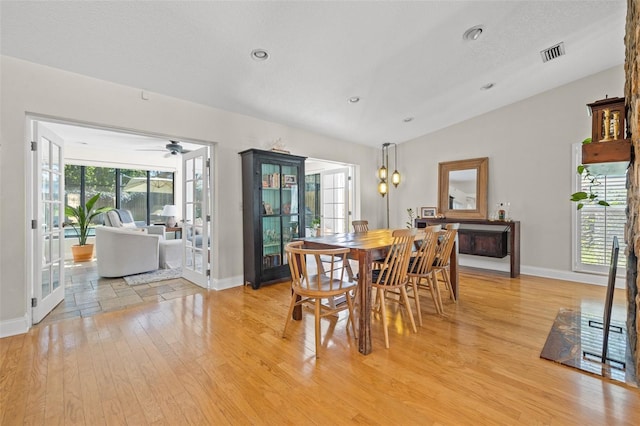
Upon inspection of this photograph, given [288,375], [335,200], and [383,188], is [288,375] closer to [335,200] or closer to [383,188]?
[335,200]

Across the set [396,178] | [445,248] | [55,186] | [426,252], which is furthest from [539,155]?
[55,186]

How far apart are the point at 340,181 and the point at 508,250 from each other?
336 centimetres

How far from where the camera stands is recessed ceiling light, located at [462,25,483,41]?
2694mm

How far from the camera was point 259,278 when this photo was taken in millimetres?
3854

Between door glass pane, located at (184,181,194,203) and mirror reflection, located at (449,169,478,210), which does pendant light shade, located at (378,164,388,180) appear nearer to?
mirror reflection, located at (449,169,478,210)

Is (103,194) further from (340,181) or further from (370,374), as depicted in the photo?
(370,374)

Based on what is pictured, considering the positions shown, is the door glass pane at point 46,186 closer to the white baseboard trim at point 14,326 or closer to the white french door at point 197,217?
the white baseboard trim at point 14,326

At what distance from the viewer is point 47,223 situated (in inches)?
118

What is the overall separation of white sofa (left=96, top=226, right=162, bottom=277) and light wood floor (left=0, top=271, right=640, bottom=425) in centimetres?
173

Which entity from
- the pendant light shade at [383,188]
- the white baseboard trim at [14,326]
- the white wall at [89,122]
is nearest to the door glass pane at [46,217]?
the white wall at [89,122]

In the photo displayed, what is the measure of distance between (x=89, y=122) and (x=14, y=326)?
1.99 metres

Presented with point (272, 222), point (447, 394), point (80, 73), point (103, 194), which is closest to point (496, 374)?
point (447, 394)

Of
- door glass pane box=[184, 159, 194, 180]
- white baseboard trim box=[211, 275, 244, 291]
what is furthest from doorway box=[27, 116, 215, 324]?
door glass pane box=[184, 159, 194, 180]

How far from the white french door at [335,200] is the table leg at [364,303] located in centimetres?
385
